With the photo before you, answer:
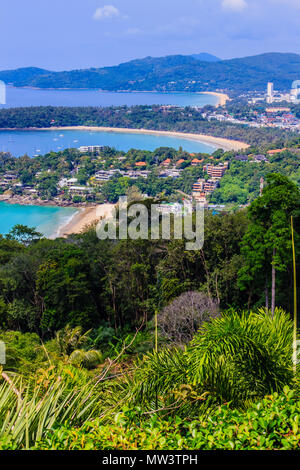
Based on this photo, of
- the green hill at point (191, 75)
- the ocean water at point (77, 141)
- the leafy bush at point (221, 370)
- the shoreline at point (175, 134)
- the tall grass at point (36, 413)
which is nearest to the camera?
the tall grass at point (36, 413)

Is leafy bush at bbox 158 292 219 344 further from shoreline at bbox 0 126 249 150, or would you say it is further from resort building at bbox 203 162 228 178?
shoreline at bbox 0 126 249 150

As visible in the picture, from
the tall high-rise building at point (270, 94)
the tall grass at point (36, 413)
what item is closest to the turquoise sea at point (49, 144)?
the tall grass at point (36, 413)

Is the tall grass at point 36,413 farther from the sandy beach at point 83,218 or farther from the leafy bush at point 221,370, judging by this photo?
the sandy beach at point 83,218

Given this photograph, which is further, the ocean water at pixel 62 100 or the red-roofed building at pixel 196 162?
the ocean water at pixel 62 100

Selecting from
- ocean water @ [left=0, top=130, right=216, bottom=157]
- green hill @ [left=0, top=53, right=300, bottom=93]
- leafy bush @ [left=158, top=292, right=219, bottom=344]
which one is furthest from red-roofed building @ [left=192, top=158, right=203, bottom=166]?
green hill @ [left=0, top=53, right=300, bottom=93]

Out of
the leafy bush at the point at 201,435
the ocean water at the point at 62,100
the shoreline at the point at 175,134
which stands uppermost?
the ocean water at the point at 62,100

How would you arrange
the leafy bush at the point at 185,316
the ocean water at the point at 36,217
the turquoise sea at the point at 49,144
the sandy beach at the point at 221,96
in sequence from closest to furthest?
the leafy bush at the point at 185,316, the ocean water at the point at 36,217, the turquoise sea at the point at 49,144, the sandy beach at the point at 221,96

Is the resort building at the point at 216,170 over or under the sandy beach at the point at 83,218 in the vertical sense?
over
